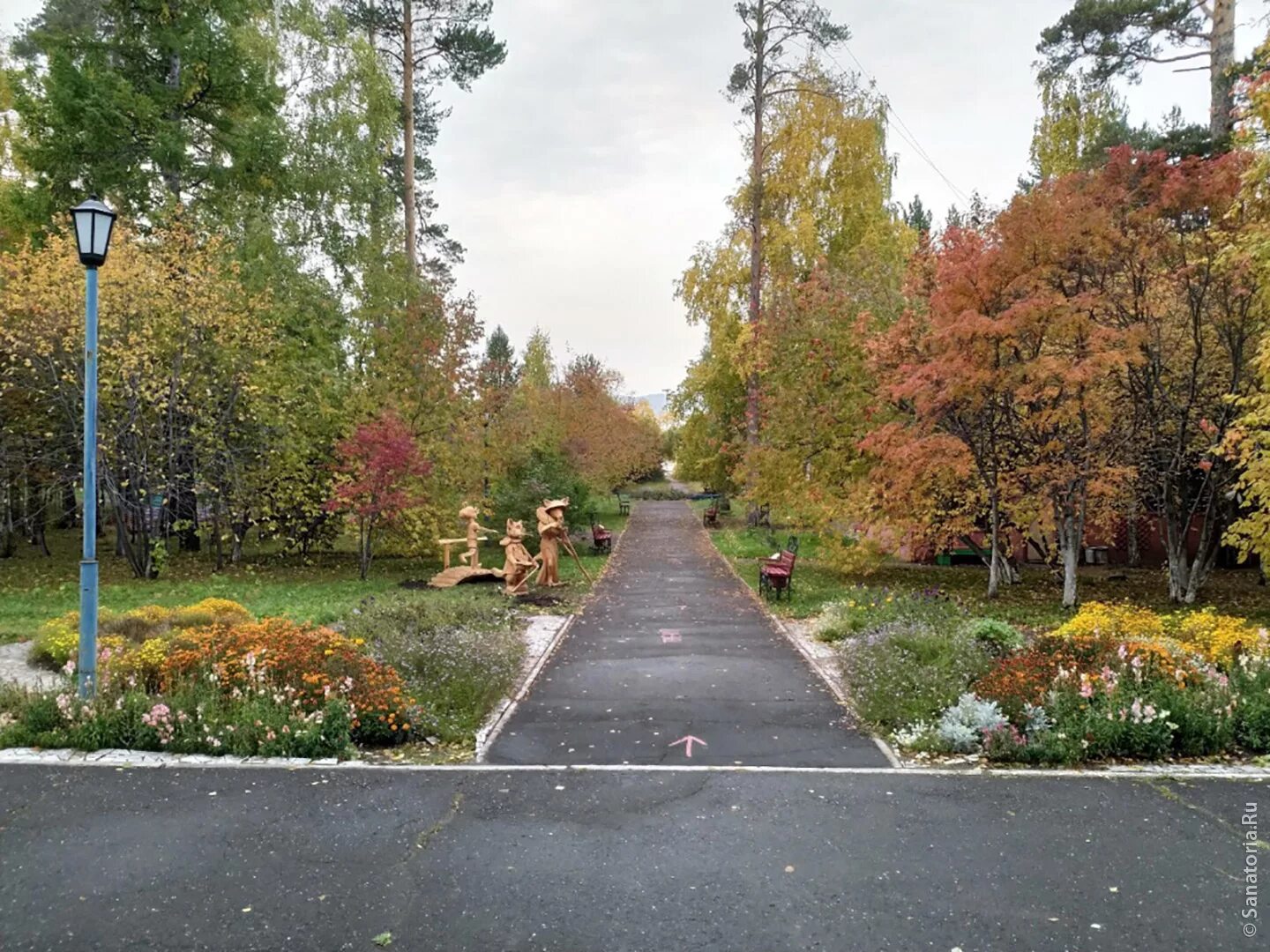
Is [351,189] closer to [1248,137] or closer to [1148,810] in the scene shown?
[1248,137]

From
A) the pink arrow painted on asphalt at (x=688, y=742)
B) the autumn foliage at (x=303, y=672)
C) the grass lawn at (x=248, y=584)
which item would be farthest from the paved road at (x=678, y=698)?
the grass lawn at (x=248, y=584)

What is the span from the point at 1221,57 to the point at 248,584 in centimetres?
2281

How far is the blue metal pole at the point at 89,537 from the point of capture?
6.40 metres

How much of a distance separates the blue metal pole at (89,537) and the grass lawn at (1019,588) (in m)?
9.02

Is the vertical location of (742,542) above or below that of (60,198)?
below

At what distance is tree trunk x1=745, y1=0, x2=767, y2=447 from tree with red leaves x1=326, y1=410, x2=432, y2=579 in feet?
35.0

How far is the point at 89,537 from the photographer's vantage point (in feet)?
22.2

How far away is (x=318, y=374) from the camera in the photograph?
1747 centimetres

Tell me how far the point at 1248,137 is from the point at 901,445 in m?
5.93

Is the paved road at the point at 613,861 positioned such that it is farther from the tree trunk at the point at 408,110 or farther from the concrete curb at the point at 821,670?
the tree trunk at the point at 408,110

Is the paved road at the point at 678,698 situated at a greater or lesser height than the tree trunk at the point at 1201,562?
lesser

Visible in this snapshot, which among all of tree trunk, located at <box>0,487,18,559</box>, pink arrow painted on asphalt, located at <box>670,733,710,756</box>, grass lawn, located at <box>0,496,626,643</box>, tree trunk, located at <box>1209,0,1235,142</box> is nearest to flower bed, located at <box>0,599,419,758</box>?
pink arrow painted on asphalt, located at <box>670,733,710,756</box>

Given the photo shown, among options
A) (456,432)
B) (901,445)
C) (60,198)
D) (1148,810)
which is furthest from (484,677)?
(60,198)

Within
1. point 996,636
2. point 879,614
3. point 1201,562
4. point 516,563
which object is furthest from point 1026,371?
point 516,563
